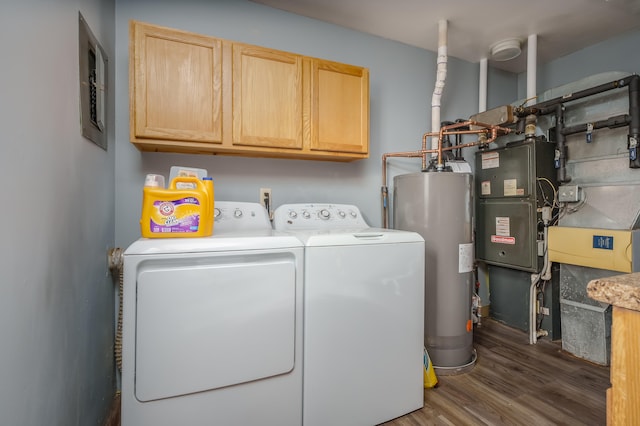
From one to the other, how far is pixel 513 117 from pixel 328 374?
2.54 m

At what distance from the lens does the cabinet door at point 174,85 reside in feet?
5.09

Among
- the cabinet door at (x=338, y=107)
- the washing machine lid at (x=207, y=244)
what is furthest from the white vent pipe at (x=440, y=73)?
the washing machine lid at (x=207, y=244)

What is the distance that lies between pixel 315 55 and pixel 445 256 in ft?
5.63

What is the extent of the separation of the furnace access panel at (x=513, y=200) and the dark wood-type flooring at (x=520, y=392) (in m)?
0.71

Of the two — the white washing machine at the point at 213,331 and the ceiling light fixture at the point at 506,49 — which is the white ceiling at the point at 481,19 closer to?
the ceiling light fixture at the point at 506,49

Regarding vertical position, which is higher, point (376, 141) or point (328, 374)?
point (376, 141)

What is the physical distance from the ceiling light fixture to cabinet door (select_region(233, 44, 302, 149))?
75.4 inches

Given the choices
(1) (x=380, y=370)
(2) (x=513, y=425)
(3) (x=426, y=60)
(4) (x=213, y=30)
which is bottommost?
(2) (x=513, y=425)

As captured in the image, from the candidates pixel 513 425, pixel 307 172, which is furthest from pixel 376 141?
pixel 513 425

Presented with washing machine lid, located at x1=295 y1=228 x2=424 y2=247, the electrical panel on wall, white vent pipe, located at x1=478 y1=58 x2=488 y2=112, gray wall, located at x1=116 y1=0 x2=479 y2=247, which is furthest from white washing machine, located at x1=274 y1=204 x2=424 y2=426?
white vent pipe, located at x1=478 y1=58 x2=488 y2=112

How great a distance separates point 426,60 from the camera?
2770 mm

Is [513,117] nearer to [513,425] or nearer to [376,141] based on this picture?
[376,141]

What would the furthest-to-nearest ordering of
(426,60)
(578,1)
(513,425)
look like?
(426,60) < (578,1) < (513,425)

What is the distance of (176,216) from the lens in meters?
1.32
